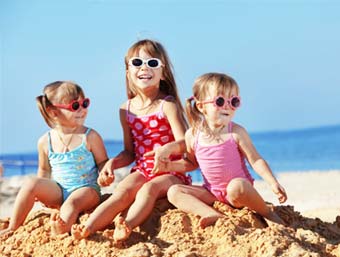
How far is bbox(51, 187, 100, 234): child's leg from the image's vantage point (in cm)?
485

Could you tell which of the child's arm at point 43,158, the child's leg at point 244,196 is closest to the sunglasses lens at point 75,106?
the child's arm at point 43,158

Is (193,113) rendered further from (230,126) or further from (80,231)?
(80,231)

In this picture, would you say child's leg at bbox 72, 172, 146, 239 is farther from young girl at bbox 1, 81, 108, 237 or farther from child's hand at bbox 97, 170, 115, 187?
young girl at bbox 1, 81, 108, 237

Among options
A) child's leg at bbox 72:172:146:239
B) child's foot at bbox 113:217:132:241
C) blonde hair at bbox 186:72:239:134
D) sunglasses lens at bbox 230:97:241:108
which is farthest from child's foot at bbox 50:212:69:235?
sunglasses lens at bbox 230:97:241:108

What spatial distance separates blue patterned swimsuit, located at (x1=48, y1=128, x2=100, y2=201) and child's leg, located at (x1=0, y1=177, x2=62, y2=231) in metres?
0.07

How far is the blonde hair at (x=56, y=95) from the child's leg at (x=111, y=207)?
68 cm

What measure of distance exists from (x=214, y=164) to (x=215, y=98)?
424 millimetres

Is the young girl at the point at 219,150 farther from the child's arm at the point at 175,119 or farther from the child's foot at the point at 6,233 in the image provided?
the child's foot at the point at 6,233

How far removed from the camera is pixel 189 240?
4535 millimetres

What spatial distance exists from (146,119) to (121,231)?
1074 mm

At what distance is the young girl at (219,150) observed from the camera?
4848 mm

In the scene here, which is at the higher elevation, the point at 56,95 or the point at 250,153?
the point at 56,95

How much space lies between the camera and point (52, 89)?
5.30 m

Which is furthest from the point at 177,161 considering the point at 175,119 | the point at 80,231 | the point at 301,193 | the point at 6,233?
the point at 301,193
